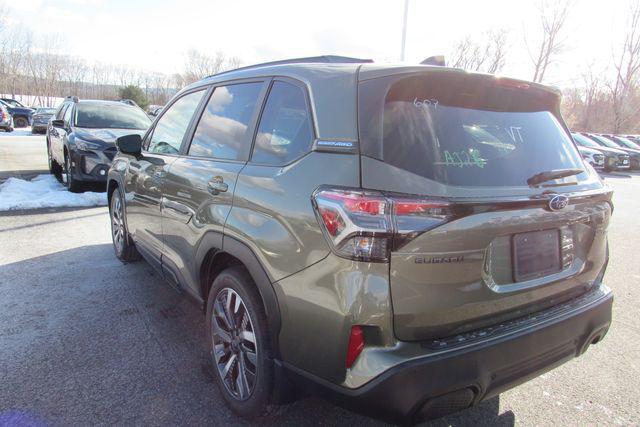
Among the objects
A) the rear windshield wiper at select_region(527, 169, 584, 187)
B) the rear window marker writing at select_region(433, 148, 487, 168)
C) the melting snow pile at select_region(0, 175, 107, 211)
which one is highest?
the rear window marker writing at select_region(433, 148, 487, 168)

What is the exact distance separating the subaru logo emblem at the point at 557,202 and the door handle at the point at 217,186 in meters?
1.66

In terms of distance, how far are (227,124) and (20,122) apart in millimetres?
34789

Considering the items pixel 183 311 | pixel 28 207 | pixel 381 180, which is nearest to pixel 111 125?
pixel 28 207

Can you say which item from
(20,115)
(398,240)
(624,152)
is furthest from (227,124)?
(20,115)

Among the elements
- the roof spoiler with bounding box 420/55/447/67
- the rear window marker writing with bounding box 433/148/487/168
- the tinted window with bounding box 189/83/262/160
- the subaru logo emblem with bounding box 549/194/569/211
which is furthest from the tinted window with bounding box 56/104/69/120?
the subaru logo emblem with bounding box 549/194/569/211

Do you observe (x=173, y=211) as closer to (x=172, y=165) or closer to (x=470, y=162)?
(x=172, y=165)

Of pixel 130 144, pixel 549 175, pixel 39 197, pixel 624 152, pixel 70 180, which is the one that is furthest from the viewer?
pixel 624 152

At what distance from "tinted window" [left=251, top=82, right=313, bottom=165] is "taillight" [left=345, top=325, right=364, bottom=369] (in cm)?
85

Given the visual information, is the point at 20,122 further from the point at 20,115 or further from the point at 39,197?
the point at 39,197

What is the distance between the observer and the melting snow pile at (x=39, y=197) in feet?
23.4

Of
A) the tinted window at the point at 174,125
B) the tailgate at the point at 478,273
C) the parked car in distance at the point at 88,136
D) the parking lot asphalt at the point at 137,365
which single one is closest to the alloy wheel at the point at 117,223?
the parking lot asphalt at the point at 137,365

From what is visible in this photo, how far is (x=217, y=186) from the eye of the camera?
2.53 meters

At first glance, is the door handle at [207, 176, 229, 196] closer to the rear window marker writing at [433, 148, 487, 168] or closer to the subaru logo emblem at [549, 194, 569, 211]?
the rear window marker writing at [433, 148, 487, 168]

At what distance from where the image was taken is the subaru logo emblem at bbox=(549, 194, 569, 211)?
198 cm
